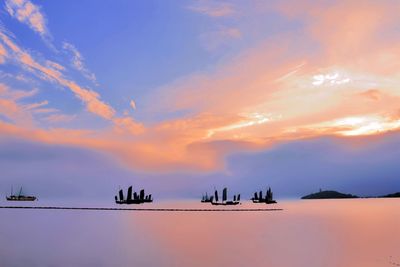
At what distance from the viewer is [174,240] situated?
48.5m

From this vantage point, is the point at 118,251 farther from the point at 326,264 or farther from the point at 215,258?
the point at 326,264

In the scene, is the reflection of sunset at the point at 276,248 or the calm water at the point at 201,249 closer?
the calm water at the point at 201,249

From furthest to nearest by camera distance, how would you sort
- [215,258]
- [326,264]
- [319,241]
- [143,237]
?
[143,237]
[319,241]
[215,258]
[326,264]

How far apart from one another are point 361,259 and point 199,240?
20.6 m

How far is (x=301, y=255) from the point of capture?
119ft

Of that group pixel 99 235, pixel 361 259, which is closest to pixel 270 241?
pixel 361 259

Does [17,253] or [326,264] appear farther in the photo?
[17,253]

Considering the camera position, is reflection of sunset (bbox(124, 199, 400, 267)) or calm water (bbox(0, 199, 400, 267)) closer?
calm water (bbox(0, 199, 400, 267))

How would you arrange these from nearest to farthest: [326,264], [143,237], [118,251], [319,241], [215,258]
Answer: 1. [326,264]
2. [215,258]
3. [118,251]
4. [319,241]
5. [143,237]

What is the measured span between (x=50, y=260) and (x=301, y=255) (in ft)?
73.2

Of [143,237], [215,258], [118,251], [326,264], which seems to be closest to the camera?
[326,264]

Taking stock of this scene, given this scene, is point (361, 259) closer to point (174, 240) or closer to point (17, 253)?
point (174, 240)

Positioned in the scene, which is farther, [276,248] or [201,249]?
[276,248]

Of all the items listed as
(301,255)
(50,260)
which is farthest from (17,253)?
(301,255)
